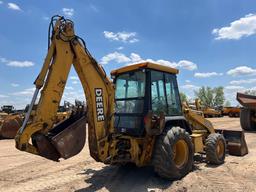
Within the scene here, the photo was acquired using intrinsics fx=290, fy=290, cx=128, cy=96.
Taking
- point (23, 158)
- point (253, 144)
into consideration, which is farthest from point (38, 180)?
point (253, 144)

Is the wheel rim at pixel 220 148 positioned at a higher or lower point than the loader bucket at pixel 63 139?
lower

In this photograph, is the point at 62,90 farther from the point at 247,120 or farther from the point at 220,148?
the point at 247,120

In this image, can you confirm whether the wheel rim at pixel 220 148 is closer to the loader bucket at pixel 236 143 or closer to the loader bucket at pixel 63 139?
the loader bucket at pixel 236 143

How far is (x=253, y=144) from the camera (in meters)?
11.3

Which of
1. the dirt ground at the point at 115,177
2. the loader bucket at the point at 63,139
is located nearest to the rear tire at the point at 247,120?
the dirt ground at the point at 115,177

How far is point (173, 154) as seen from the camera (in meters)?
6.06

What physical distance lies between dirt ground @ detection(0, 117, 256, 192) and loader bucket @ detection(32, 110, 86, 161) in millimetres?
1067

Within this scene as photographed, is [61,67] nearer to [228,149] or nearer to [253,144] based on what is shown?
[228,149]

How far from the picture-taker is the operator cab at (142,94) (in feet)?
20.4

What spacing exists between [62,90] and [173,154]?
2.67m

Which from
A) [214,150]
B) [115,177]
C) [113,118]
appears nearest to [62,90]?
[113,118]

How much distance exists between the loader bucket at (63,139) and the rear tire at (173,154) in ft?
5.36

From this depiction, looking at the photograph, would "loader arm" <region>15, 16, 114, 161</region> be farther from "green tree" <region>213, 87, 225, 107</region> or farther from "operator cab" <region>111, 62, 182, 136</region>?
"green tree" <region>213, 87, 225, 107</region>

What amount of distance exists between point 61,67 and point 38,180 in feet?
9.55
